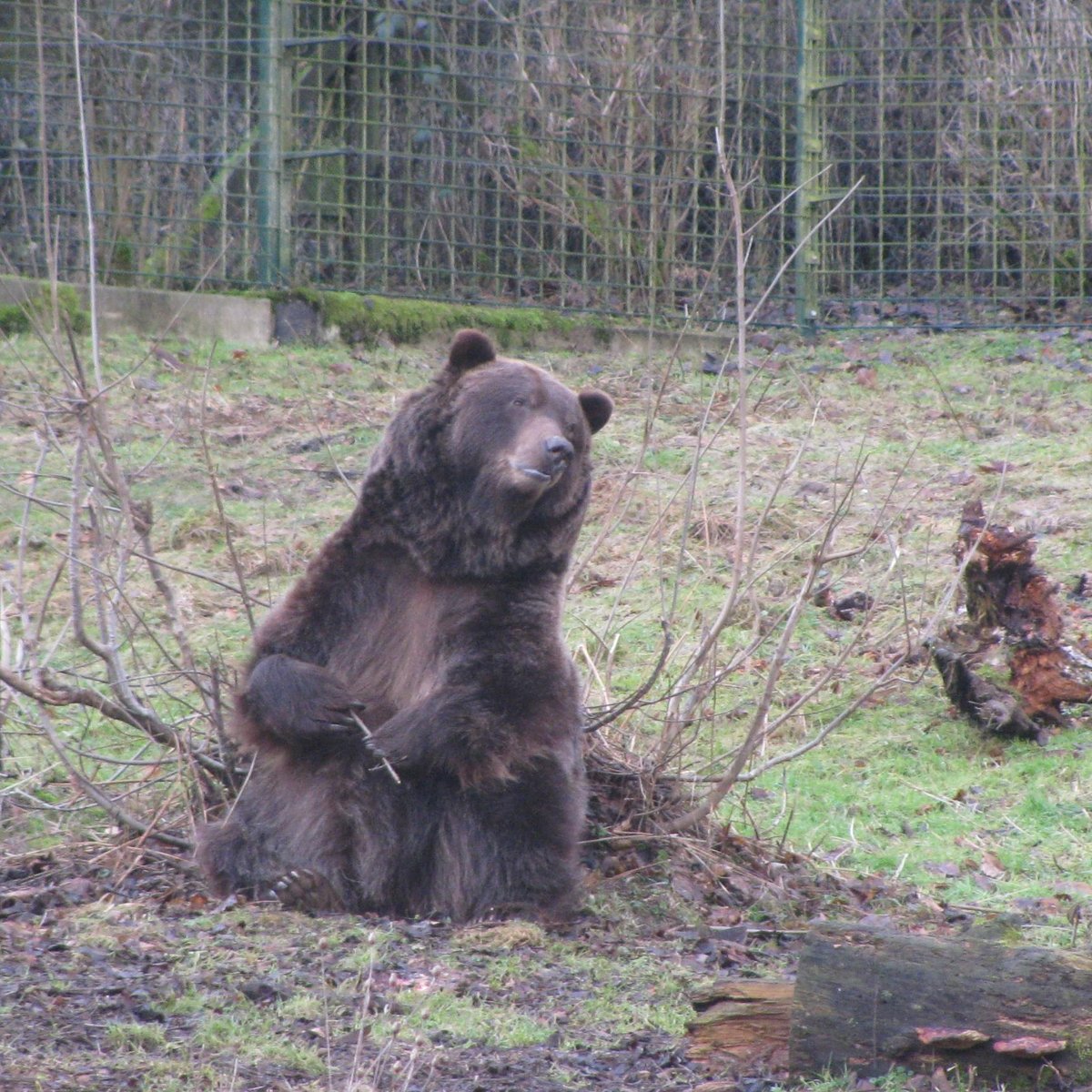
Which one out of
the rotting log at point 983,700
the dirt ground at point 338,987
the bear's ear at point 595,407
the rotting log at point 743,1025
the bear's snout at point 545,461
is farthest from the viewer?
the rotting log at point 983,700

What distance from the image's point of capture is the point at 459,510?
16.2 ft

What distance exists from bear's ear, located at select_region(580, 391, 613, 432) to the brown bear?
0.30 meters

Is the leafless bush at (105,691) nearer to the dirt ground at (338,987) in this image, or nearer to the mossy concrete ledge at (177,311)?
the dirt ground at (338,987)

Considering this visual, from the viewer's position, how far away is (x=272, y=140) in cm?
1154

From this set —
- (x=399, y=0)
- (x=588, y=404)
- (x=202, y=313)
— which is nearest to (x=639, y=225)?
(x=399, y=0)

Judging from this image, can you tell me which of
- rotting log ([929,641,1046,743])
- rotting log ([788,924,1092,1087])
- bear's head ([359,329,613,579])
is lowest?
rotting log ([929,641,1046,743])

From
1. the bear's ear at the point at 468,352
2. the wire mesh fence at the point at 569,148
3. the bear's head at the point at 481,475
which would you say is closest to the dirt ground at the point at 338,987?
the bear's head at the point at 481,475

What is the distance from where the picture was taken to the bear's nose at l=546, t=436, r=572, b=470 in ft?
16.0

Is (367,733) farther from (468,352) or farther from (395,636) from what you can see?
(468,352)

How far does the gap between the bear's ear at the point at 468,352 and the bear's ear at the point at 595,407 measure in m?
0.35

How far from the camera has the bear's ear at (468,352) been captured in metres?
5.21

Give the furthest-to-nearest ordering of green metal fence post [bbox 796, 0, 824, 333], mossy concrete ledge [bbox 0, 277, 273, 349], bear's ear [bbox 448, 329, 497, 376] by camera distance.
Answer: green metal fence post [bbox 796, 0, 824, 333]
mossy concrete ledge [bbox 0, 277, 273, 349]
bear's ear [bbox 448, 329, 497, 376]

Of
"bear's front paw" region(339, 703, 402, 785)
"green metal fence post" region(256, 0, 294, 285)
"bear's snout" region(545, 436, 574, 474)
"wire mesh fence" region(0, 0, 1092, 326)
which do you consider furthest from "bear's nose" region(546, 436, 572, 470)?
"green metal fence post" region(256, 0, 294, 285)

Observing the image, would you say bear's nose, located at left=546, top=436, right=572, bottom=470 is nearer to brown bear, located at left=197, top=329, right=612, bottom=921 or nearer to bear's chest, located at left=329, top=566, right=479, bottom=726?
brown bear, located at left=197, top=329, right=612, bottom=921
